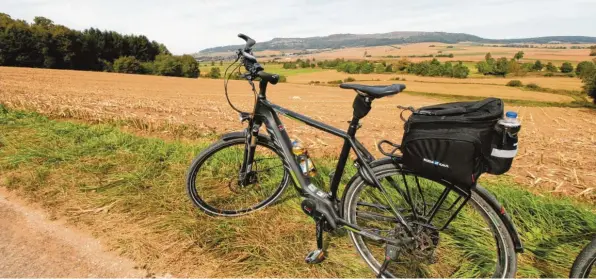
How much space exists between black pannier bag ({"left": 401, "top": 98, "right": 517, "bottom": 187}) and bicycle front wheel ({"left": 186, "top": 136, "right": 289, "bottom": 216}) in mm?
1680

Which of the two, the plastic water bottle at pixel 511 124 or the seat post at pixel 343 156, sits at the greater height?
the plastic water bottle at pixel 511 124

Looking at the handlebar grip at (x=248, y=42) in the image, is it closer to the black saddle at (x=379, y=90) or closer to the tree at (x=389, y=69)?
the black saddle at (x=379, y=90)

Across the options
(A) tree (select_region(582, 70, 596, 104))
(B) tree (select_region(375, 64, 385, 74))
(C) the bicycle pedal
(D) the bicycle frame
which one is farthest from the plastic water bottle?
(B) tree (select_region(375, 64, 385, 74))

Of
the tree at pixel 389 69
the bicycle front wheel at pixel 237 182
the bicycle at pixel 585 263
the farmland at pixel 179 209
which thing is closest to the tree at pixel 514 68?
the tree at pixel 389 69

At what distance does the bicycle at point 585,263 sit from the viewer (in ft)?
7.21

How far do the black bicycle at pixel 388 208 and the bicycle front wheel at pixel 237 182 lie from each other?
0.02 meters

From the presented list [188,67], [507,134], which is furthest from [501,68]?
[507,134]

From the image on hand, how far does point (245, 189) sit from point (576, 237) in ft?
12.4

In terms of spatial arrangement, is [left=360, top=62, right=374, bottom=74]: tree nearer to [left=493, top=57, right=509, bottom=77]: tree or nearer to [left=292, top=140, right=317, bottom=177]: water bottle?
[left=493, top=57, right=509, bottom=77]: tree

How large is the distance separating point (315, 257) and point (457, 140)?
5.47ft

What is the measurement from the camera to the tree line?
54594mm

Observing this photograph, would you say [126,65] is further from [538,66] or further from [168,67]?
[538,66]

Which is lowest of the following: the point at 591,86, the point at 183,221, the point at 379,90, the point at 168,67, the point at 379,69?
the point at 591,86

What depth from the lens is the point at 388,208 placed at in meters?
2.87
